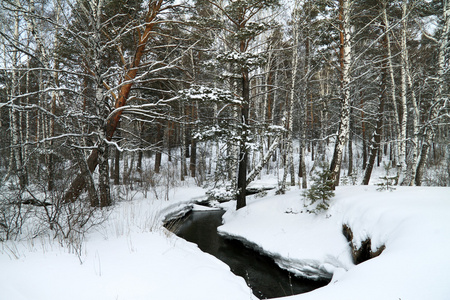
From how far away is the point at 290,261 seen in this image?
5.86 m

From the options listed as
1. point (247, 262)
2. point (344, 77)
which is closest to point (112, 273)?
point (247, 262)

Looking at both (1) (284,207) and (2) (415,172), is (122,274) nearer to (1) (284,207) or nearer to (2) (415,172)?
(1) (284,207)

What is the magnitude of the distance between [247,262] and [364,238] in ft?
11.1

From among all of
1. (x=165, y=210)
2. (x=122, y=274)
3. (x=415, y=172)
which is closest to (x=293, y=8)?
(x=415, y=172)

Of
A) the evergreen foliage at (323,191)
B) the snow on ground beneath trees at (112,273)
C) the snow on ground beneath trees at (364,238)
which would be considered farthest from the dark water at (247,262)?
the evergreen foliage at (323,191)

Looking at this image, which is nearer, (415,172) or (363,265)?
(363,265)

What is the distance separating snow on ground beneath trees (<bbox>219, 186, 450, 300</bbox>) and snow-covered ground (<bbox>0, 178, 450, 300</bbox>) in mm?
14

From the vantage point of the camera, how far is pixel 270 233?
718 centimetres

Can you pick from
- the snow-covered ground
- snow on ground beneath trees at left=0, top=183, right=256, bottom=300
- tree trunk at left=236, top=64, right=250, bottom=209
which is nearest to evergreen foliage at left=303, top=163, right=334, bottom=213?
the snow-covered ground

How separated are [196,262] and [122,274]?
1.45 metres

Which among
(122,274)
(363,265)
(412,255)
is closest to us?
(412,255)

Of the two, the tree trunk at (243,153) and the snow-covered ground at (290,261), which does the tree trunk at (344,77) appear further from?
the tree trunk at (243,153)

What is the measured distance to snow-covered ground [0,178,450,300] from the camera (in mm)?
2723

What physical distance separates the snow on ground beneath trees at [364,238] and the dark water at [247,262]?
30cm
